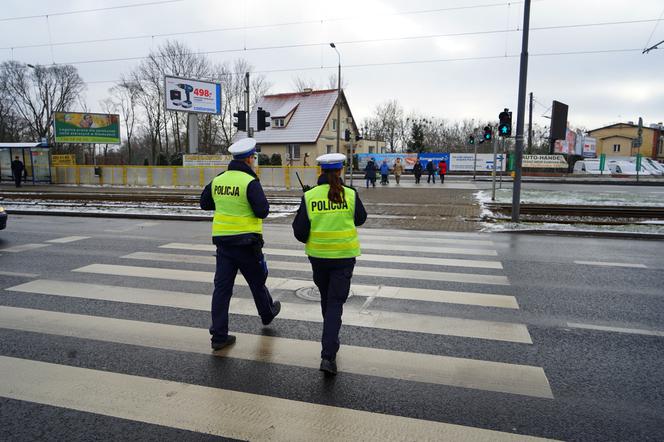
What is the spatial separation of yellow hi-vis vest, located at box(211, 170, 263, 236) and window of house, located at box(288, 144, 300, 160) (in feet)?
144

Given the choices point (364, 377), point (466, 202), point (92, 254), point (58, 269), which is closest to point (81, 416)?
point (364, 377)

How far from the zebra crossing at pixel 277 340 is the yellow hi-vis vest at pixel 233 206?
43.5 inches

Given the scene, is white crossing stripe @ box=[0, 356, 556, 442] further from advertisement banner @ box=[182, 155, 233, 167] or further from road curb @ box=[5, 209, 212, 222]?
advertisement banner @ box=[182, 155, 233, 167]

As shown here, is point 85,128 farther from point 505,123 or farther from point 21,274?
point 21,274

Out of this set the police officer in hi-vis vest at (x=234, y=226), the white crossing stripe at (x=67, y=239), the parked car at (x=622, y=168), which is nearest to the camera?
the police officer in hi-vis vest at (x=234, y=226)

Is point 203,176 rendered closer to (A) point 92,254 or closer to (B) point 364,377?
(A) point 92,254

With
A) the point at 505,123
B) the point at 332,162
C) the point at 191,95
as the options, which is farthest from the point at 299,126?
the point at 332,162

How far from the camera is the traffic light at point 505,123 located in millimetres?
15461

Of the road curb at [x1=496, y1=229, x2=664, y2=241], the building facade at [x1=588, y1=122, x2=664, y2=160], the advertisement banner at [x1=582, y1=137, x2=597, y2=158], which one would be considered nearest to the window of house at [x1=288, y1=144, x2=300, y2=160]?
the road curb at [x1=496, y1=229, x2=664, y2=241]

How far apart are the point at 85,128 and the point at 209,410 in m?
38.0

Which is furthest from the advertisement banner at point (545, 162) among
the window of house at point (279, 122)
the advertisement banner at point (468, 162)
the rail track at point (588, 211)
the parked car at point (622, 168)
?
the rail track at point (588, 211)

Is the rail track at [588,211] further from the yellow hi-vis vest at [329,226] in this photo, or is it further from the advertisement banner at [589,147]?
the advertisement banner at [589,147]

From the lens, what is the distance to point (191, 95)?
111ft

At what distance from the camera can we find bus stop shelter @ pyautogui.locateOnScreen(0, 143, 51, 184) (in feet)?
97.9
